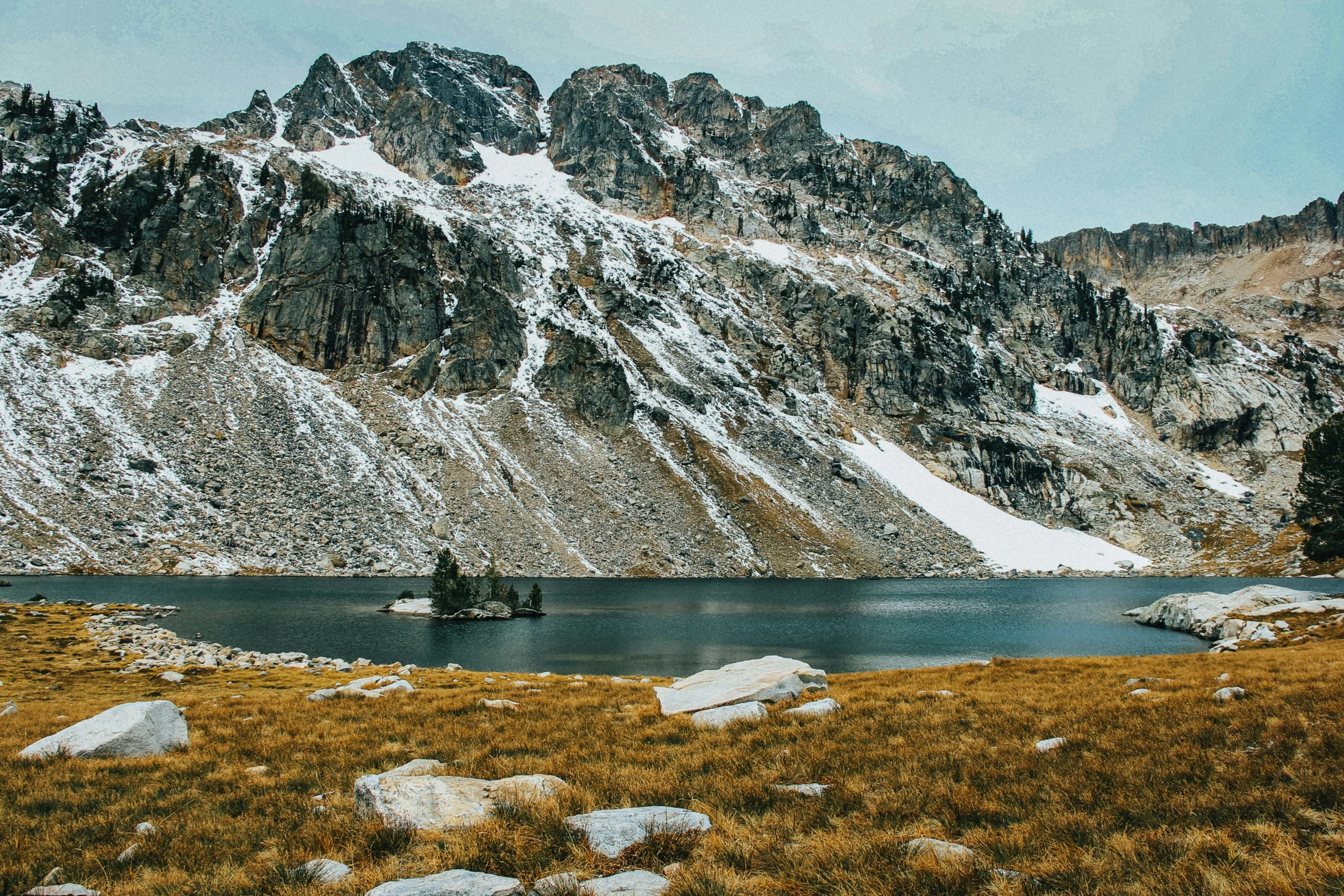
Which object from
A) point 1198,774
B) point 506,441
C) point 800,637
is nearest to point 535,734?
point 1198,774

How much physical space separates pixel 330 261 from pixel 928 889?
157236mm

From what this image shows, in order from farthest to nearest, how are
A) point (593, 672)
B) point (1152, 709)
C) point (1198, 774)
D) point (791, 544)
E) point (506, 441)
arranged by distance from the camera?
1. point (506, 441)
2. point (791, 544)
3. point (593, 672)
4. point (1152, 709)
5. point (1198, 774)

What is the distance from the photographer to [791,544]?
376ft

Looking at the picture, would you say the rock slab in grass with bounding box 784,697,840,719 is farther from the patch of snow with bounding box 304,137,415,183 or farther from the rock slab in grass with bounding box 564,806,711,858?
the patch of snow with bounding box 304,137,415,183

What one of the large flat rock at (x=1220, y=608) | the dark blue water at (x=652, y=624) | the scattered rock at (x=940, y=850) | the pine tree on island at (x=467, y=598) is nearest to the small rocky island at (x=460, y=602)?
the pine tree on island at (x=467, y=598)

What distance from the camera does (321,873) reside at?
20.7 ft

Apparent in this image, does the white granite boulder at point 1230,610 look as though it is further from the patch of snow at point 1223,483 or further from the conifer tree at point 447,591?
the patch of snow at point 1223,483

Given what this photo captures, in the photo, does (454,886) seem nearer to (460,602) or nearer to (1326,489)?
(460,602)

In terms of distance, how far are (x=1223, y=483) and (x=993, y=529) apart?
79.9 metres

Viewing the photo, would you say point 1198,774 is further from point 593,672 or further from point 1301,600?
point 1301,600

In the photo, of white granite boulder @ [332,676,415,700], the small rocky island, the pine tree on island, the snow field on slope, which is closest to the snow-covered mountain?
the snow field on slope

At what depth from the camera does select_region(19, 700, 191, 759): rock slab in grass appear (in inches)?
428

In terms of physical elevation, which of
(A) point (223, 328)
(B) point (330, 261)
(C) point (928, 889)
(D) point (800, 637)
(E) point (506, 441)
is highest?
(B) point (330, 261)

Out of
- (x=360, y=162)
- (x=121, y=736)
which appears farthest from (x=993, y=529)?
(x=360, y=162)
